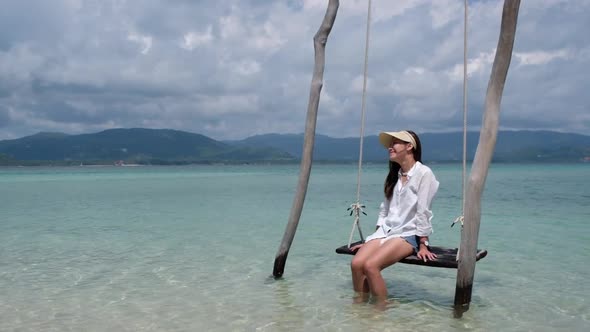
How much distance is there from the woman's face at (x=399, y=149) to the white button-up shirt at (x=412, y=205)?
6.8 inches

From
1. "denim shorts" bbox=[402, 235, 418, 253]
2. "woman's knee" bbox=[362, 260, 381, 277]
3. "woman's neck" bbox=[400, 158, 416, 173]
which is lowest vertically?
"woman's knee" bbox=[362, 260, 381, 277]

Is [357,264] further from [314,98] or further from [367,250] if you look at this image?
[314,98]

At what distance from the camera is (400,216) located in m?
6.02

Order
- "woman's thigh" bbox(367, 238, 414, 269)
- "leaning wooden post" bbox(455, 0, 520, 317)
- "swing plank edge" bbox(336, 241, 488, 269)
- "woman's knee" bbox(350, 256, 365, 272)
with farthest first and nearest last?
"woman's knee" bbox(350, 256, 365, 272), "woman's thigh" bbox(367, 238, 414, 269), "swing plank edge" bbox(336, 241, 488, 269), "leaning wooden post" bbox(455, 0, 520, 317)

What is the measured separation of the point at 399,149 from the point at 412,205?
601 mm

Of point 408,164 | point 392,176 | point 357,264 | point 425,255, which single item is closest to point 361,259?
point 357,264

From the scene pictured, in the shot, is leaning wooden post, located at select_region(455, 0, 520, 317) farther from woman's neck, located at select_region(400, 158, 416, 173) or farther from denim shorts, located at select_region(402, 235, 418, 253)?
woman's neck, located at select_region(400, 158, 416, 173)

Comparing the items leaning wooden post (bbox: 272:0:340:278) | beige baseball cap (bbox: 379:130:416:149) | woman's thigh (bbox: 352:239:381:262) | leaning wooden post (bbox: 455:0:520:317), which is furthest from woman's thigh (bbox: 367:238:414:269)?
leaning wooden post (bbox: 272:0:340:278)

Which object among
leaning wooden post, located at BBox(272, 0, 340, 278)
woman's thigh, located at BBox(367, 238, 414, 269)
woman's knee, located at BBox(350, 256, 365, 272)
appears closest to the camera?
woman's thigh, located at BBox(367, 238, 414, 269)

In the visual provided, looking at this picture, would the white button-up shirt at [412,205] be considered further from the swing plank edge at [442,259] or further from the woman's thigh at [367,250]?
the swing plank edge at [442,259]

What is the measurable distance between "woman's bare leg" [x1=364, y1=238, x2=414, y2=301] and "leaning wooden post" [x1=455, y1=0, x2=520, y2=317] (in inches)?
22.4

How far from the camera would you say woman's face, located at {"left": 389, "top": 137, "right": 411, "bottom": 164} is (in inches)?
237

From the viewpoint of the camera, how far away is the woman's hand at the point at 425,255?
5.71m

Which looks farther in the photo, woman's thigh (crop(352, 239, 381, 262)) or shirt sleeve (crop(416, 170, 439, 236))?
woman's thigh (crop(352, 239, 381, 262))
